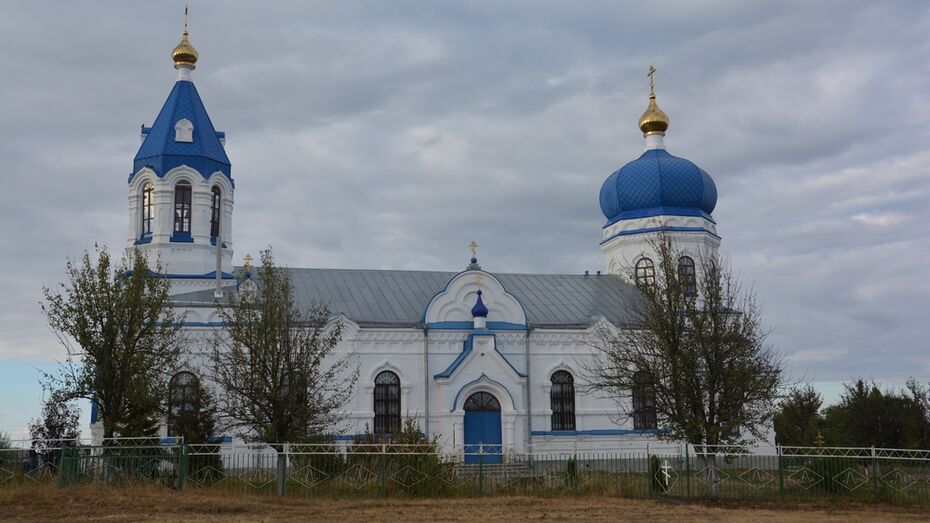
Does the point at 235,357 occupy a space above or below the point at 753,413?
above

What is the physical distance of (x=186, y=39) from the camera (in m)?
28.4

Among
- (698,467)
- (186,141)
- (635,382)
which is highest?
(186,141)

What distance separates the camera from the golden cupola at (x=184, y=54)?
28.2 meters

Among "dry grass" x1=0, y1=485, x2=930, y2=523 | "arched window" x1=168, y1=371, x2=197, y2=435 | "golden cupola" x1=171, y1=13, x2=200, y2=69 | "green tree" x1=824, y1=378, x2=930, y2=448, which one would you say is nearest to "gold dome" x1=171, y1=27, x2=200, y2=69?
"golden cupola" x1=171, y1=13, x2=200, y2=69

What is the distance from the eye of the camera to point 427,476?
1750cm

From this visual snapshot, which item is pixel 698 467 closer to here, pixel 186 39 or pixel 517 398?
pixel 517 398

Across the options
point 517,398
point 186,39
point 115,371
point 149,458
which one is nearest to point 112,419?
point 115,371

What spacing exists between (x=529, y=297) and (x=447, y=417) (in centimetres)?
543

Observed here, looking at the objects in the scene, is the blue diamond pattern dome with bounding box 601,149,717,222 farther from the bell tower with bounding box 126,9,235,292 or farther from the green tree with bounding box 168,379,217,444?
the green tree with bounding box 168,379,217,444

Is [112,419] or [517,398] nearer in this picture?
[112,419]

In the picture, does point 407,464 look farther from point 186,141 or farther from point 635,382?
point 186,141

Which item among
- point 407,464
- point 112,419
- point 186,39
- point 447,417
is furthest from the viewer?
point 186,39

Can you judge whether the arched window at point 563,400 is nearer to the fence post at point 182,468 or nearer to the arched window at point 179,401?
the arched window at point 179,401

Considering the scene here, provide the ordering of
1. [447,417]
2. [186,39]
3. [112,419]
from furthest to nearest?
[186,39] → [447,417] → [112,419]
